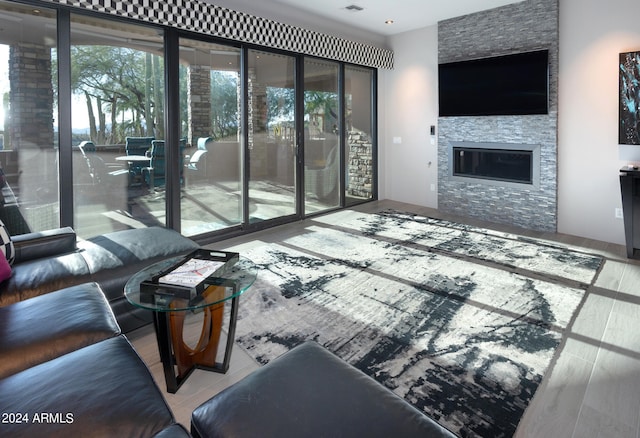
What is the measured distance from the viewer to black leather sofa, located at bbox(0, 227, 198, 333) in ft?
7.61

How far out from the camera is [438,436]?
46.0 inches

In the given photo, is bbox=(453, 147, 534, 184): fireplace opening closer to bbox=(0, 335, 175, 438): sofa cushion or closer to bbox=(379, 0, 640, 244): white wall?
bbox=(379, 0, 640, 244): white wall

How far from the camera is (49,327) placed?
173 cm

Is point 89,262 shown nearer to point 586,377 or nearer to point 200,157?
point 200,157

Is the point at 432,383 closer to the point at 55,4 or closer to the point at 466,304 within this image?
the point at 466,304

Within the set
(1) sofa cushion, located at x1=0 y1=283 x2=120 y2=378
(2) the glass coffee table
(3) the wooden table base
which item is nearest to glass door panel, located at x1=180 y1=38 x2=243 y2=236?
(2) the glass coffee table

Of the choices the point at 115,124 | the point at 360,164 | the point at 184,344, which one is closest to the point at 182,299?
the point at 184,344

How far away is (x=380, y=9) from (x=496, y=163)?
266cm

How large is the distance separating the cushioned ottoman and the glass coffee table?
0.67 metres

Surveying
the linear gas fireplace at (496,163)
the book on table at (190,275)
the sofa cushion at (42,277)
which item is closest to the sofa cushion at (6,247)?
the sofa cushion at (42,277)

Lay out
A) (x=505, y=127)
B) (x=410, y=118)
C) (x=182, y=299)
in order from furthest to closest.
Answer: (x=410, y=118), (x=505, y=127), (x=182, y=299)

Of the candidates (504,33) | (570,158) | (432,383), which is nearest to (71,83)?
(432,383)

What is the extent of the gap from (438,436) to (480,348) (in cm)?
152

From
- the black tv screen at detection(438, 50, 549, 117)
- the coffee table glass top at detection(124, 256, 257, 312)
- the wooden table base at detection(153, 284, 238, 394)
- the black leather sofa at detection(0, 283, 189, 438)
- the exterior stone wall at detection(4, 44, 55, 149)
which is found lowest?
the wooden table base at detection(153, 284, 238, 394)
